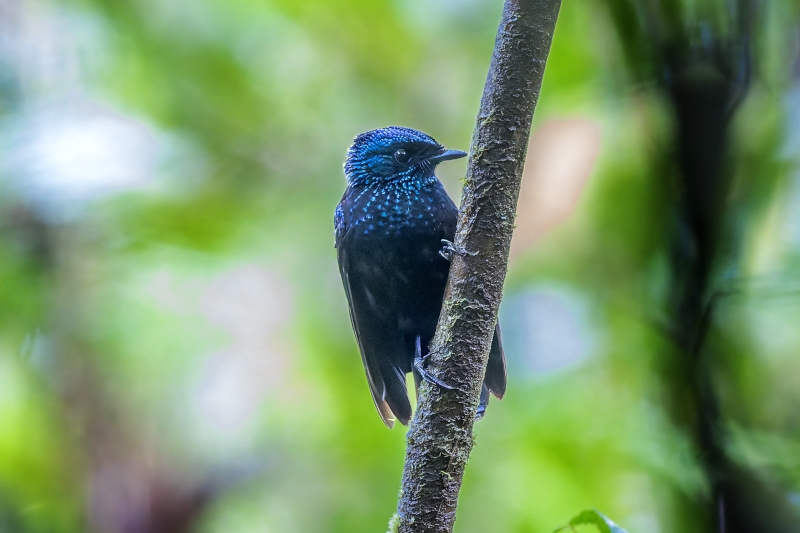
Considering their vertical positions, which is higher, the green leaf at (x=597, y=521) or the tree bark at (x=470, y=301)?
the tree bark at (x=470, y=301)

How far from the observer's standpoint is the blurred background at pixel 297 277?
7.47 feet

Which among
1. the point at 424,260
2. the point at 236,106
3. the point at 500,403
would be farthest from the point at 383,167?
the point at 500,403

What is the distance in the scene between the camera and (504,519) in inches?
135

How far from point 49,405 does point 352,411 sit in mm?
1431

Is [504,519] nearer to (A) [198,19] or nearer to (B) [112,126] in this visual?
(B) [112,126]

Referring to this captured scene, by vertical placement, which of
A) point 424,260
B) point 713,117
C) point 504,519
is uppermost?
point 424,260

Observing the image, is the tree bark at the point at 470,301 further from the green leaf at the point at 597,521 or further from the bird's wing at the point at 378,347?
the bird's wing at the point at 378,347

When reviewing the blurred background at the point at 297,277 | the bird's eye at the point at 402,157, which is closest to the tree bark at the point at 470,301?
the blurred background at the point at 297,277

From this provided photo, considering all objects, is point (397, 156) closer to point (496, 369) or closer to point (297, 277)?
point (297, 277)

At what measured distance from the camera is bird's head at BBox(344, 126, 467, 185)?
3484 millimetres

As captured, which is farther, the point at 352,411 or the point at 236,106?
the point at 236,106

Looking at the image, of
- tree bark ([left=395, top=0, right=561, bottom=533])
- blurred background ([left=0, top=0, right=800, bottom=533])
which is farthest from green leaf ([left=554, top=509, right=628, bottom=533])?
tree bark ([left=395, top=0, right=561, bottom=533])

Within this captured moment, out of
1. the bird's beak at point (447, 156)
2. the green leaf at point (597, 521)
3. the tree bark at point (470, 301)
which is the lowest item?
the green leaf at point (597, 521)

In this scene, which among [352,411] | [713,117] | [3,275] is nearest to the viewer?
[713,117]
